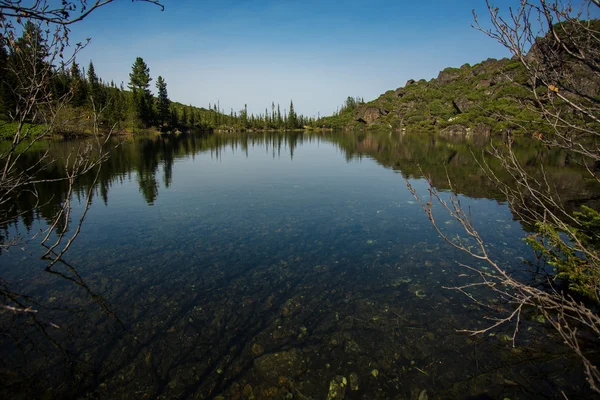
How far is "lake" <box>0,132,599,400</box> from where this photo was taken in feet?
17.4

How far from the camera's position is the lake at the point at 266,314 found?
17.4 feet

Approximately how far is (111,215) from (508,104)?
9750 cm

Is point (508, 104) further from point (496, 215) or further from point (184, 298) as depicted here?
point (184, 298)

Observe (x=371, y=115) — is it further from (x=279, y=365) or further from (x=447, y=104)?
(x=279, y=365)

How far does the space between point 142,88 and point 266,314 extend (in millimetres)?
111138

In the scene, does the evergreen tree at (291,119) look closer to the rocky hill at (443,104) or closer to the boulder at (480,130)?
the rocky hill at (443,104)

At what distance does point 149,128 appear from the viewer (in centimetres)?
9038

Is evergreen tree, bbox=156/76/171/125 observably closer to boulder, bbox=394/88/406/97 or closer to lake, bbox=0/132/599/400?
lake, bbox=0/132/599/400

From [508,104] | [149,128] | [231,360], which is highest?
[508,104]

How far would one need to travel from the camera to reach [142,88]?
97562mm

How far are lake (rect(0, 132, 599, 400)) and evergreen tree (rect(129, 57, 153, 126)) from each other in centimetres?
8520

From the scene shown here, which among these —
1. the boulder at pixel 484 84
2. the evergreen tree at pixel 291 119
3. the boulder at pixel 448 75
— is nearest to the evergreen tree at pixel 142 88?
the evergreen tree at pixel 291 119

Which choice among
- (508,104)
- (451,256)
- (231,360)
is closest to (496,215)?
(451,256)

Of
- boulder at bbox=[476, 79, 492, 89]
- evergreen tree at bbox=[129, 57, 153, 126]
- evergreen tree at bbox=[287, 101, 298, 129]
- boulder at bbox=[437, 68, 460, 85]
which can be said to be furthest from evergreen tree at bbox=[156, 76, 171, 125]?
boulder at bbox=[437, 68, 460, 85]
